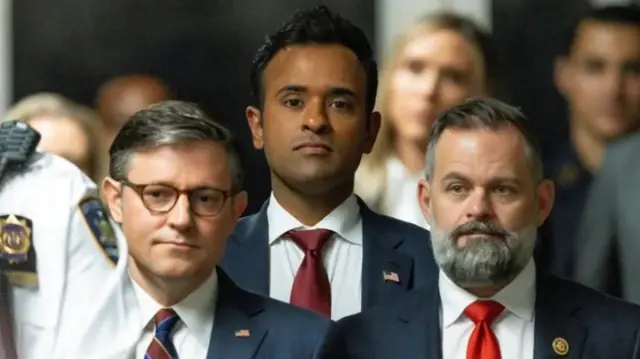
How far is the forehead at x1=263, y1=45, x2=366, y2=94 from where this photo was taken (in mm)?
1113

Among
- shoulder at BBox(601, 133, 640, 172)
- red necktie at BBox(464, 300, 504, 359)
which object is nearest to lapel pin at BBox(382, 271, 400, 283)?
red necktie at BBox(464, 300, 504, 359)

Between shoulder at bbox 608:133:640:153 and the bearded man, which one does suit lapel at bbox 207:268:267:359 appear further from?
shoulder at bbox 608:133:640:153

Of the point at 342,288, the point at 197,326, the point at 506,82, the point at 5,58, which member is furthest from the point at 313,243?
the point at 5,58

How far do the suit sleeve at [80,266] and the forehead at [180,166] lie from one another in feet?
0.46

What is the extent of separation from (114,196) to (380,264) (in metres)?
0.34

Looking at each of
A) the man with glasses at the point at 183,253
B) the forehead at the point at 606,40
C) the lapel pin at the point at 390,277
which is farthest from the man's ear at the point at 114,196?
the forehead at the point at 606,40

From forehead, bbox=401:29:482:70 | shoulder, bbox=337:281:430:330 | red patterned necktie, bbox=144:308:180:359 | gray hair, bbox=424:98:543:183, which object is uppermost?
forehead, bbox=401:29:482:70

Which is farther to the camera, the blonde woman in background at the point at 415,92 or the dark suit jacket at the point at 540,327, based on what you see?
the blonde woman in background at the point at 415,92

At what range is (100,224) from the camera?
3.76 feet

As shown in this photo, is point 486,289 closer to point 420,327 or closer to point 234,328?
point 420,327

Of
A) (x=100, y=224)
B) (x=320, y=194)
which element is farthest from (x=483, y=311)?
(x=100, y=224)

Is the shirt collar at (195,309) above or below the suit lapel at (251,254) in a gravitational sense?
below

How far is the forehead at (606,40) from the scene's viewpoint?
120cm

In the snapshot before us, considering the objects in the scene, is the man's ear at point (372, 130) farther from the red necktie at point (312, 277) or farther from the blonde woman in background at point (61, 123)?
the blonde woman in background at point (61, 123)
